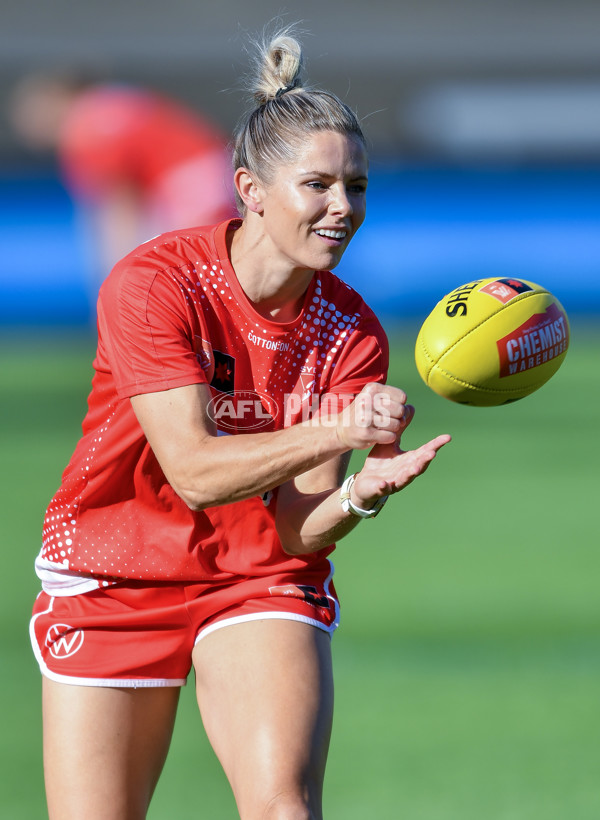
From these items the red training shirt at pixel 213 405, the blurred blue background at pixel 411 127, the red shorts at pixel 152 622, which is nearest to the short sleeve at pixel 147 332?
the red training shirt at pixel 213 405

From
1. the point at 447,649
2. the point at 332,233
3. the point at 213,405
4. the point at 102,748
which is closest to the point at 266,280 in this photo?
the point at 332,233

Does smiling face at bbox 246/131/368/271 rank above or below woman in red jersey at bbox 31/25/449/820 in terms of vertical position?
above

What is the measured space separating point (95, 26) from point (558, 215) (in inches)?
354

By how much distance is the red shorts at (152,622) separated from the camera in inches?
127

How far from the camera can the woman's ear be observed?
3.33 metres

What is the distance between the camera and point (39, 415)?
11344 millimetres

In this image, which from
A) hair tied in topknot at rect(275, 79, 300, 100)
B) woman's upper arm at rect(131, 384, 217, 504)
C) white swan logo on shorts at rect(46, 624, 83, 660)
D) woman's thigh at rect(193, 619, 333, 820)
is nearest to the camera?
woman's thigh at rect(193, 619, 333, 820)

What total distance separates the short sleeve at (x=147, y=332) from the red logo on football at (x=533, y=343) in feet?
2.67

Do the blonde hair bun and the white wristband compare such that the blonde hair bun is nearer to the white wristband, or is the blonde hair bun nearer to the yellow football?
the yellow football

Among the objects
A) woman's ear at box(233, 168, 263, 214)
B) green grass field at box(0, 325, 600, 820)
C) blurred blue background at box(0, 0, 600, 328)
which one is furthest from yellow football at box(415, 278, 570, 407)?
blurred blue background at box(0, 0, 600, 328)

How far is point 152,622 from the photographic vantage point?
324 centimetres

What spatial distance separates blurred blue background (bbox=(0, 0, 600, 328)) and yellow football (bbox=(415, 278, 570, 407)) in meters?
8.33

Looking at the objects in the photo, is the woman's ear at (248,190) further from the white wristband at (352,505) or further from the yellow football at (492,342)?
the white wristband at (352,505)

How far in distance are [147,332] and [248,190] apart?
0.56m
